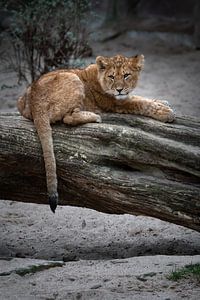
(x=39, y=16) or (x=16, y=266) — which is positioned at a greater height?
(x=39, y=16)

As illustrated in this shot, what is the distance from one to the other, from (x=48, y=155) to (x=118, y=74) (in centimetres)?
117

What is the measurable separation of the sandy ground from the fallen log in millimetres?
530

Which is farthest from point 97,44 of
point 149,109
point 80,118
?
point 80,118

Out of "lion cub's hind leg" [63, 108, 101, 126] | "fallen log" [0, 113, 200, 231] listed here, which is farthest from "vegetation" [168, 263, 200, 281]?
"lion cub's hind leg" [63, 108, 101, 126]

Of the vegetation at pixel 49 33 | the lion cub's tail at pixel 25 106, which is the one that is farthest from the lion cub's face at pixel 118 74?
the vegetation at pixel 49 33

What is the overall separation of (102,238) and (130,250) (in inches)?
18.1

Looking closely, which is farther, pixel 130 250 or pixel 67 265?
pixel 130 250

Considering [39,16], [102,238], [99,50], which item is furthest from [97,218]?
[99,50]

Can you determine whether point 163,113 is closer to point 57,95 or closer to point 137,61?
point 137,61

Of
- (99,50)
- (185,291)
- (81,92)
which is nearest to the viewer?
(185,291)

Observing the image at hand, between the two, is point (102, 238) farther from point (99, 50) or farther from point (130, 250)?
point (99, 50)

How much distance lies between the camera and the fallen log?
17.6ft

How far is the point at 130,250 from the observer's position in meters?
6.04

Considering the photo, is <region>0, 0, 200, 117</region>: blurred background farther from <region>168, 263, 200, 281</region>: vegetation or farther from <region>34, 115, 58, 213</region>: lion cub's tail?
<region>168, 263, 200, 281</region>: vegetation
